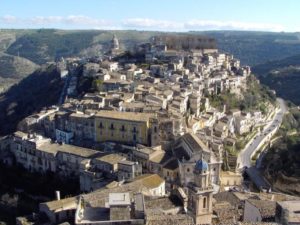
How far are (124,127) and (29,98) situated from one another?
3958 cm

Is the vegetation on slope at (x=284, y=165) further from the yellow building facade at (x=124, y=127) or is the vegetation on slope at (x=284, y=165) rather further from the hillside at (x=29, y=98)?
the hillside at (x=29, y=98)

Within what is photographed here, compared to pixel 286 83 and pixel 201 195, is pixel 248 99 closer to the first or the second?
pixel 286 83

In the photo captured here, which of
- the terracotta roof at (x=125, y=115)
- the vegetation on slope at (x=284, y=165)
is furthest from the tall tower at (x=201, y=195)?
the vegetation on slope at (x=284, y=165)

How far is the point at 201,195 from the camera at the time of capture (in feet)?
82.6

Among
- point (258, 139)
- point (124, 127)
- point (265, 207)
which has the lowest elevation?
point (258, 139)

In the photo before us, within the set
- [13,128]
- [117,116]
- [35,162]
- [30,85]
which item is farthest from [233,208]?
[30,85]

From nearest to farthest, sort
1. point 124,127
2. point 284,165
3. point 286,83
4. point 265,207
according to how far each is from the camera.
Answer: point 265,207, point 124,127, point 284,165, point 286,83

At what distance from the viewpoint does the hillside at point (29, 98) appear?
7119 centimetres

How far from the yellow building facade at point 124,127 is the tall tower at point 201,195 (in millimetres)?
19392

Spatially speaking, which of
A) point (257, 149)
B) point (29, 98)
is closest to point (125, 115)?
point (257, 149)

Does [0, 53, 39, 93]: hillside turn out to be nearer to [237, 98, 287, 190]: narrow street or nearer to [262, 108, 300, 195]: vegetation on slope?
[237, 98, 287, 190]: narrow street

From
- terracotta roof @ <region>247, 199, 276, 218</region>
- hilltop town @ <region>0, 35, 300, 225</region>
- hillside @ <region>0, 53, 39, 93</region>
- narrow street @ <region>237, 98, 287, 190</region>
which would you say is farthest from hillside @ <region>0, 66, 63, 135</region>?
hillside @ <region>0, 53, 39, 93</region>

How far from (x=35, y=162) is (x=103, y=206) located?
22.1 m

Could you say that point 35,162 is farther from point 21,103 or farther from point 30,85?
point 30,85
